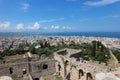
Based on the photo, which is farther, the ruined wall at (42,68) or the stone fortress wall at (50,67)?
the ruined wall at (42,68)

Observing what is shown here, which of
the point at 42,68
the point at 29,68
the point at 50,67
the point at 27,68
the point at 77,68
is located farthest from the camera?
the point at 50,67

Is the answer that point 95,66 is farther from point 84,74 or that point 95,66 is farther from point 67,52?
point 67,52

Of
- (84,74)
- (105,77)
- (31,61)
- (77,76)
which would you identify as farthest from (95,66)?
(105,77)

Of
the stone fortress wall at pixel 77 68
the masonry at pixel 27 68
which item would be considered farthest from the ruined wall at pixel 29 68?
the stone fortress wall at pixel 77 68

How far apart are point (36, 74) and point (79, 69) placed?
585cm

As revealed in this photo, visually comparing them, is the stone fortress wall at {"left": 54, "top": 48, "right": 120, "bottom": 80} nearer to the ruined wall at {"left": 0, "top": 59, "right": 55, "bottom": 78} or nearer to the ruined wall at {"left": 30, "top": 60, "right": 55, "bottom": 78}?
the ruined wall at {"left": 30, "top": 60, "right": 55, "bottom": 78}

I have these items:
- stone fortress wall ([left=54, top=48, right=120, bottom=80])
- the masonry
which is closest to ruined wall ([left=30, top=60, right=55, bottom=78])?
the masonry

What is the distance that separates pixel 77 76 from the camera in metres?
18.7

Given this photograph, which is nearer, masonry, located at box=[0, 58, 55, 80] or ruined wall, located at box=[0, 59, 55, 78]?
ruined wall, located at box=[0, 59, 55, 78]

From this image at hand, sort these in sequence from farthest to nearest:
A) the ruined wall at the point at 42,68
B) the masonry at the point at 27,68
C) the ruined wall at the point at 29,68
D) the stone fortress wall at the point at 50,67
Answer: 1. the ruined wall at the point at 42,68
2. the masonry at the point at 27,68
3. the ruined wall at the point at 29,68
4. the stone fortress wall at the point at 50,67

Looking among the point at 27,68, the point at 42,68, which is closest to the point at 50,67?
the point at 42,68

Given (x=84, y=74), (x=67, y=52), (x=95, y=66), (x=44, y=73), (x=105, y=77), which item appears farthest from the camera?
(x=67, y=52)

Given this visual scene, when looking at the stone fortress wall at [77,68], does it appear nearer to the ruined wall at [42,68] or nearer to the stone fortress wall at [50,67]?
the stone fortress wall at [50,67]

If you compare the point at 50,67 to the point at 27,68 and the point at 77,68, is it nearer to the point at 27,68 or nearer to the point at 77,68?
the point at 27,68
